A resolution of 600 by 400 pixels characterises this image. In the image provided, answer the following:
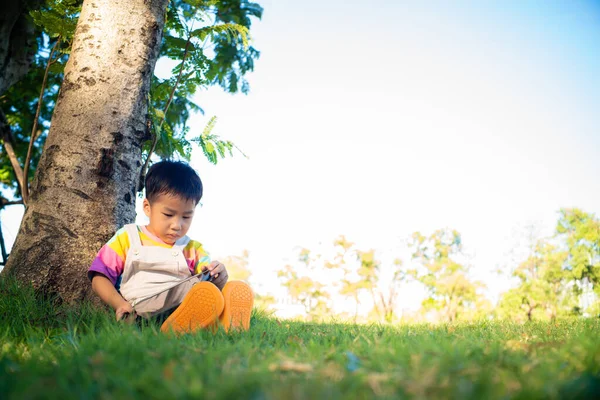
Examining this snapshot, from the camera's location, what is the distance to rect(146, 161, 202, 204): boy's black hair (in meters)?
2.88

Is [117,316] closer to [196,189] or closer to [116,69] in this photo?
[196,189]

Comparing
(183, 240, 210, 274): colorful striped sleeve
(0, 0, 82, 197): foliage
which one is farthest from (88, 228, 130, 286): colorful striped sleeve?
(0, 0, 82, 197): foliage

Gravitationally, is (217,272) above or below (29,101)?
below

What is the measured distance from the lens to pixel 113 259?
278 cm

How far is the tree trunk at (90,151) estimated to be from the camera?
297cm

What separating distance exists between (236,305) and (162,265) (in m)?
0.64

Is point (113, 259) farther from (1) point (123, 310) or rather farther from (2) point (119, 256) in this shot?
(1) point (123, 310)

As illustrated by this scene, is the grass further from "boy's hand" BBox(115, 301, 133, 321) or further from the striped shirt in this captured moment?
the striped shirt

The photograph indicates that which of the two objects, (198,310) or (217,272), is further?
(217,272)

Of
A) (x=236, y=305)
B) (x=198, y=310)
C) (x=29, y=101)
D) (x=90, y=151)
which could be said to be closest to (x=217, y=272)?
(x=236, y=305)

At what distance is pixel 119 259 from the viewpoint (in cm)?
280

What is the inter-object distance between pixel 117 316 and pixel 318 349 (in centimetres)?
135

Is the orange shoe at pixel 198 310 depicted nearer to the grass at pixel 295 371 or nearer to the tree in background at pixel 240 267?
the grass at pixel 295 371

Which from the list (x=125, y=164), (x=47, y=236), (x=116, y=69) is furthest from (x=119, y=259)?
(x=116, y=69)
